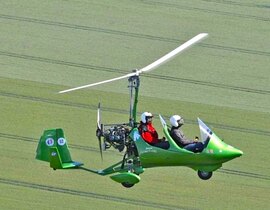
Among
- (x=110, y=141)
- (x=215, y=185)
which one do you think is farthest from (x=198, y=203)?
(x=110, y=141)

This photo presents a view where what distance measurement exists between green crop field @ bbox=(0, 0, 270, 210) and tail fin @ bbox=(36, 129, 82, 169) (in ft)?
3.33

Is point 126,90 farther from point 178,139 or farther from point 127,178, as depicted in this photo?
point 178,139

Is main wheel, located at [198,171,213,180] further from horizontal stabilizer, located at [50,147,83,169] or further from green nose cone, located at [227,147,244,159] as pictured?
horizontal stabilizer, located at [50,147,83,169]

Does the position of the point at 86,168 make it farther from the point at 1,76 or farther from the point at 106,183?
the point at 1,76

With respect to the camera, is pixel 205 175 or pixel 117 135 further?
pixel 117 135

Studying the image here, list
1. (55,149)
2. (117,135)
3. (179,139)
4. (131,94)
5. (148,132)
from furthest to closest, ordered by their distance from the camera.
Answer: (55,149) < (117,135) < (148,132) < (179,139) < (131,94)

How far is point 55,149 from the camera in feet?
74.4

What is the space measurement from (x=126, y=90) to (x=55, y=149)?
214 inches

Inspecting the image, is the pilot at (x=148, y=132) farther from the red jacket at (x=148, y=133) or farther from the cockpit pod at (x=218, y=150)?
the cockpit pod at (x=218, y=150)

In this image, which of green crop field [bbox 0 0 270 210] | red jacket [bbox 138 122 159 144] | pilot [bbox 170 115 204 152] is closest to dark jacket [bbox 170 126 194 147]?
pilot [bbox 170 115 204 152]

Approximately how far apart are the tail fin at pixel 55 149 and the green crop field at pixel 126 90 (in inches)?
39.9

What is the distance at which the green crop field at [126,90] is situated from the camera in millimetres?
23750

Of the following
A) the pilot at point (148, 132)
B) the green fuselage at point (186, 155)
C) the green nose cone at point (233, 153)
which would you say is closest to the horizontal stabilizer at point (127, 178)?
the green fuselage at point (186, 155)

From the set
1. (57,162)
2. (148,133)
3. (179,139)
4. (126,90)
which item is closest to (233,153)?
(179,139)
